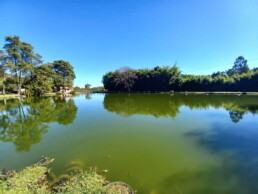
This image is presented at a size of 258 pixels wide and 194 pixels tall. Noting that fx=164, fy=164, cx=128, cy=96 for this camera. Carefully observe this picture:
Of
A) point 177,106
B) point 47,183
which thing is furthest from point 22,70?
point 47,183

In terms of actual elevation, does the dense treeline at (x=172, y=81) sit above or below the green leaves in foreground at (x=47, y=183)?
above

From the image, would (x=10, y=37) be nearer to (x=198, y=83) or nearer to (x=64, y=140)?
(x=64, y=140)

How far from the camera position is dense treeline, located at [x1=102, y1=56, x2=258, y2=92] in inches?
1113

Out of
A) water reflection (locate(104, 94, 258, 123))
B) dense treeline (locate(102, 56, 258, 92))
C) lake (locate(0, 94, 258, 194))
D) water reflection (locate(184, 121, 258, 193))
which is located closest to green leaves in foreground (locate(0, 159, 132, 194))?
lake (locate(0, 94, 258, 194))

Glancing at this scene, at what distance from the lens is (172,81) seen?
3444 centimetres

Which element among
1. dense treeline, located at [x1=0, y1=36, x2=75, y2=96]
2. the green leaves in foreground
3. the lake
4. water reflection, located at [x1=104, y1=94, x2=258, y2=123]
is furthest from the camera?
dense treeline, located at [x1=0, y1=36, x2=75, y2=96]

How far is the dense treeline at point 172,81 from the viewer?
2827 cm

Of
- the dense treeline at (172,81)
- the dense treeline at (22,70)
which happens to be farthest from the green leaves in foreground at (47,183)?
the dense treeline at (172,81)

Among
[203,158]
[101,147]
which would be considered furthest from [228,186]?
[101,147]

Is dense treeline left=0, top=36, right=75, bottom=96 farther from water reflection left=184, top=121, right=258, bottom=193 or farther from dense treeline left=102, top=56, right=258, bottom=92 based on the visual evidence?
water reflection left=184, top=121, right=258, bottom=193

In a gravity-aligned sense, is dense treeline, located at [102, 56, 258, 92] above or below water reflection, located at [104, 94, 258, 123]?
above

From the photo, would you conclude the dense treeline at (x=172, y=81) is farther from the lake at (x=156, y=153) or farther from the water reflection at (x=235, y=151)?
the water reflection at (x=235, y=151)

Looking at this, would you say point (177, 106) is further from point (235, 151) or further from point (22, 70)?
point (22, 70)

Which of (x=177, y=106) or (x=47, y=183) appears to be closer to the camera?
(x=47, y=183)
